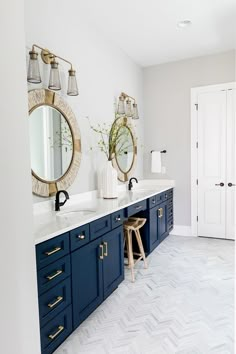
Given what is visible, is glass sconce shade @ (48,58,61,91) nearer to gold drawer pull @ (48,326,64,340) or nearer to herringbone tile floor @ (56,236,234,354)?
gold drawer pull @ (48,326,64,340)

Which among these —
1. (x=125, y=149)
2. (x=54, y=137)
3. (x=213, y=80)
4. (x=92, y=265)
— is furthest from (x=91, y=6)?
(x=92, y=265)

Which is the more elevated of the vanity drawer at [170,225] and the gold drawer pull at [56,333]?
the vanity drawer at [170,225]

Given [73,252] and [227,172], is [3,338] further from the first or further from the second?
[227,172]

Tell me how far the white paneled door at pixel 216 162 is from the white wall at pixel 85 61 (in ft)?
4.60

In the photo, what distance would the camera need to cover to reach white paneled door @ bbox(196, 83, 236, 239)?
14.0 feet

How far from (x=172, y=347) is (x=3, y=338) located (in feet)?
4.36

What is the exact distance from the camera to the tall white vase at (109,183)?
127 inches

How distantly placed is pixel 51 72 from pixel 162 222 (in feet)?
8.67

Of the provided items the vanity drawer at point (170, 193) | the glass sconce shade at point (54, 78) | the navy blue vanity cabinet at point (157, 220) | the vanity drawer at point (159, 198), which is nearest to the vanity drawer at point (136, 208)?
the navy blue vanity cabinet at point (157, 220)

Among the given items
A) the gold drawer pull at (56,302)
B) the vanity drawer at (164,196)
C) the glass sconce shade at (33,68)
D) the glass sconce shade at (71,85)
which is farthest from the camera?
the vanity drawer at (164,196)

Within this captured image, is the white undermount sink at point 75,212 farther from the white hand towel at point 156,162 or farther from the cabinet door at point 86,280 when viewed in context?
the white hand towel at point 156,162

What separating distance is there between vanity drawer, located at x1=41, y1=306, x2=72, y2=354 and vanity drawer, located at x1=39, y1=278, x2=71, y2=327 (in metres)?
0.04

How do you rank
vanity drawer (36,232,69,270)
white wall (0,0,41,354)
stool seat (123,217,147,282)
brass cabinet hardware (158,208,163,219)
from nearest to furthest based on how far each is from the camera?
white wall (0,0,41,354) < vanity drawer (36,232,69,270) < stool seat (123,217,147,282) < brass cabinet hardware (158,208,163,219)

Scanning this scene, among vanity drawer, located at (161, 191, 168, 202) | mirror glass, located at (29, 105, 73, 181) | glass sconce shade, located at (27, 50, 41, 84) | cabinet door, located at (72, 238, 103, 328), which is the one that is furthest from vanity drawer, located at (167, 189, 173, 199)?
glass sconce shade, located at (27, 50, 41, 84)
